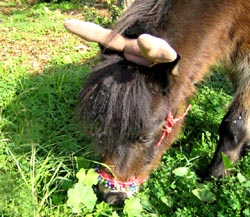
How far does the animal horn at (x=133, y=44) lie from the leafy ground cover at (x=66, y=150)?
627mm

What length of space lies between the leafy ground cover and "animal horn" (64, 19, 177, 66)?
0.63 metres

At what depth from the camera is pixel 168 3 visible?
3.09 m

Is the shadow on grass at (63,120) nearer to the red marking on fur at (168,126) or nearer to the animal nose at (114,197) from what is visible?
the animal nose at (114,197)

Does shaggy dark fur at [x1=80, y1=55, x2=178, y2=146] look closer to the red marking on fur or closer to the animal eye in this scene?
the animal eye

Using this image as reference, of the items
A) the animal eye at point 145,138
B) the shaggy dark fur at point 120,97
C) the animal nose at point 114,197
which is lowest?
the animal nose at point 114,197

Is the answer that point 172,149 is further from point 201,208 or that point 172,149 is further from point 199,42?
point 199,42

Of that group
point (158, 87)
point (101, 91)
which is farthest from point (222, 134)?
point (101, 91)

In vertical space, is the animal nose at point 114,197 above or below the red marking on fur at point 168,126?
below

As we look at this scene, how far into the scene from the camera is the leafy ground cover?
10.1 ft

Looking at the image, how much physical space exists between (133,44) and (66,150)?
133 cm

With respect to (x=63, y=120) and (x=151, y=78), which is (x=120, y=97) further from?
(x=63, y=120)

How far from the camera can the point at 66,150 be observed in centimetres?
371

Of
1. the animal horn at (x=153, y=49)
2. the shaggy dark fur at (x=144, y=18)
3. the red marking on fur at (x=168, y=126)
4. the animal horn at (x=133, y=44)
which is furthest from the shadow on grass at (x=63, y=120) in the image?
the animal horn at (x=153, y=49)

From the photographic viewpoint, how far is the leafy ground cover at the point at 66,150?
3078 mm
